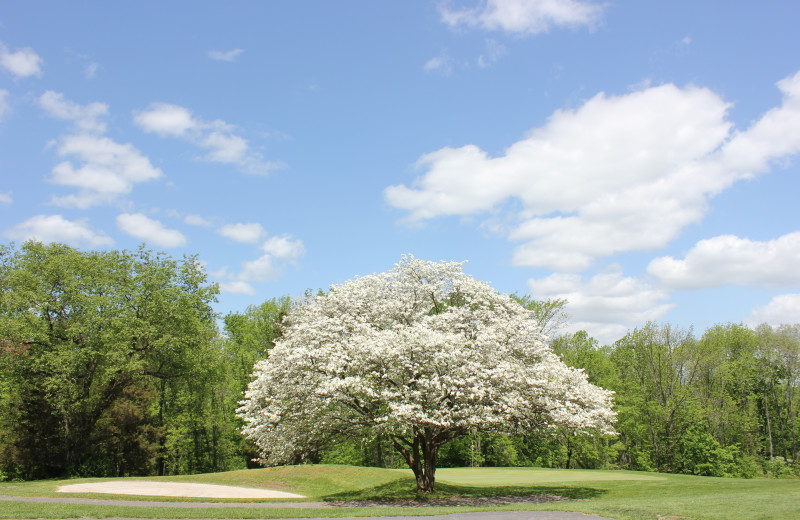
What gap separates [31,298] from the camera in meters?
32.3

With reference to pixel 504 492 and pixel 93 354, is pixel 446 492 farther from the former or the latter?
pixel 93 354

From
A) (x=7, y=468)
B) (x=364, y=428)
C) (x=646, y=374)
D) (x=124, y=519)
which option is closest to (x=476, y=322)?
(x=364, y=428)

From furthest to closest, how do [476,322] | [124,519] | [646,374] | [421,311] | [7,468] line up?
1. [646,374]
2. [7,468]
3. [421,311]
4. [476,322]
5. [124,519]

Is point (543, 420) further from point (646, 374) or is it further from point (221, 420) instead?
point (221, 420)

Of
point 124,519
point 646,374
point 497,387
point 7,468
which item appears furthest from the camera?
point 646,374

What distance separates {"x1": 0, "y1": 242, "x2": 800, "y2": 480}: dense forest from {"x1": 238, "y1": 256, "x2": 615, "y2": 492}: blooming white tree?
179cm

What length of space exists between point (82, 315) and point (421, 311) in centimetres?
2375

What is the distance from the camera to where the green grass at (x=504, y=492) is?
14.4 meters

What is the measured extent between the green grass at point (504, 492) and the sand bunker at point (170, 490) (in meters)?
1.23

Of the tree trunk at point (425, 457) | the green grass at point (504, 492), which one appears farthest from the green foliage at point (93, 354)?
the tree trunk at point (425, 457)

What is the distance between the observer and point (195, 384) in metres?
38.7

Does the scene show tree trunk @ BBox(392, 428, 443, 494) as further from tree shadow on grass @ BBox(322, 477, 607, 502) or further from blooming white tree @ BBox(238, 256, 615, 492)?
tree shadow on grass @ BBox(322, 477, 607, 502)

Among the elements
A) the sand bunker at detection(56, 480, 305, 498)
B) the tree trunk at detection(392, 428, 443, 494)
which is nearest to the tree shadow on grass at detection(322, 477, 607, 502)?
the tree trunk at detection(392, 428, 443, 494)

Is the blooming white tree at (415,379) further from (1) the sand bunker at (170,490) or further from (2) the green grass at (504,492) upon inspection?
(1) the sand bunker at (170,490)
